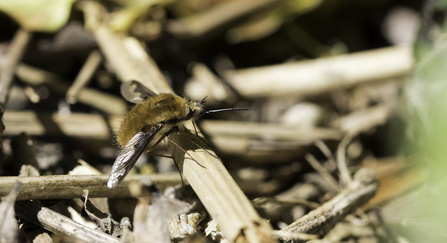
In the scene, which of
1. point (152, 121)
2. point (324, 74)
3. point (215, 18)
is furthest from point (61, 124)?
point (324, 74)

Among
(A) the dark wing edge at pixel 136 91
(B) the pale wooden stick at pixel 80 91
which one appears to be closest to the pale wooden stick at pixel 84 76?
(B) the pale wooden stick at pixel 80 91

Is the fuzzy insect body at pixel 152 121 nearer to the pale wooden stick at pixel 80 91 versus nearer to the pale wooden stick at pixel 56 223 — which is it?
the pale wooden stick at pixel 56 223

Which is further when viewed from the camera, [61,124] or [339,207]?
[61,124]

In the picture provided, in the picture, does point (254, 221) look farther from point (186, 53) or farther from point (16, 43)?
point (16, 43)

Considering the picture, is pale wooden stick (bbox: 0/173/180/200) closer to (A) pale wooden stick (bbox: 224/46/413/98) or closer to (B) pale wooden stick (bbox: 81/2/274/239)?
(B) pale wooden stick (bbox: 81/2/274/239)

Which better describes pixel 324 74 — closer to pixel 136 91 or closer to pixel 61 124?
pixel 136 91

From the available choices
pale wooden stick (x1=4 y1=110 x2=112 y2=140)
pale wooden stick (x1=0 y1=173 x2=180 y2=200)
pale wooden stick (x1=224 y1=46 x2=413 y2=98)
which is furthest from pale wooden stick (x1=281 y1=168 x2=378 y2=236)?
pale wooden stick (x1=4 y1=110 x2=112 y2=140)

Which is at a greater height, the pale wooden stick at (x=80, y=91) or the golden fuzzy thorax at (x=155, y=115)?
the pale wooden stick at (x=80, y=91)
